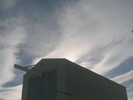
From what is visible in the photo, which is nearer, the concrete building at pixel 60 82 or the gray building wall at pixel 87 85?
the concrete building at pixel 60 82

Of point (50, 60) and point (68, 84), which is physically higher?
point (50, 60)

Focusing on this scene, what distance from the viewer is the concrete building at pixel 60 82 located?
13.6 meters

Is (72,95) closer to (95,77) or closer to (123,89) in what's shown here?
(95,77)

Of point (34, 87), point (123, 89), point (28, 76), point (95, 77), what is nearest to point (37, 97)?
point (34, 87)

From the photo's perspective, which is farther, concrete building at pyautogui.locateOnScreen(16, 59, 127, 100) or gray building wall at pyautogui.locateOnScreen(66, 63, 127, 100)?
gray building wall at pyautogui.locateOnScreen(66, 63, 127, 100)

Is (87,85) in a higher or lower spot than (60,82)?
higher

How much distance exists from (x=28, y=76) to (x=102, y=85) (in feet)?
23.1

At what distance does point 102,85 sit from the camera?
59.4 ft

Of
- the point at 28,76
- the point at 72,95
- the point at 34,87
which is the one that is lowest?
the point at 72,95

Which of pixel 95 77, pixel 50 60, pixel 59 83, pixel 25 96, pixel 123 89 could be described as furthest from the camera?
pixel 123 89

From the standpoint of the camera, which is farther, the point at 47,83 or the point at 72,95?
the point at 47,83

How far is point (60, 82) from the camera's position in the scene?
13.5 meters

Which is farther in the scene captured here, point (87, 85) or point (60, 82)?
point (87, 85)

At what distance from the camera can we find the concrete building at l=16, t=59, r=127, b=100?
13.6 metres
